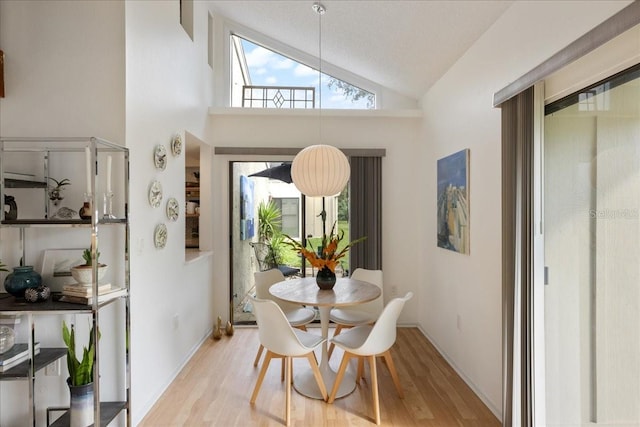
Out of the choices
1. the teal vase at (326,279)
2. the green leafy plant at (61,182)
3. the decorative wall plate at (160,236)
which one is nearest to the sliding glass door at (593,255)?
the teal vase at (326,279)

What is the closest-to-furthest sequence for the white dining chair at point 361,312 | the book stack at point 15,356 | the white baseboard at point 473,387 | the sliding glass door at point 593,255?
the sliding glass door at point 593,255 < the book stack at point 15,356 < the white baseboard at point 473,387 < the white dining chair at point 361,312

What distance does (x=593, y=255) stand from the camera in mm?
1714

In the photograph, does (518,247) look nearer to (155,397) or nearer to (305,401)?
(305,401)

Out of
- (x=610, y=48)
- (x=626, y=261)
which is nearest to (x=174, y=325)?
(x=626, y=261)

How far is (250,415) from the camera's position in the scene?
2.38 m

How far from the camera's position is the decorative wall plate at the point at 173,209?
283 cm

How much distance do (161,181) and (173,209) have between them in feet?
1.02

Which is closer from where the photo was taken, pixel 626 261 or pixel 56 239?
pixel 626 261

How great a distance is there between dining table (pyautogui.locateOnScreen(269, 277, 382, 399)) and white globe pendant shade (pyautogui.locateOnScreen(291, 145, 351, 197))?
828mm

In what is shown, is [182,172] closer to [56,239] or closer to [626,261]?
[56,239]

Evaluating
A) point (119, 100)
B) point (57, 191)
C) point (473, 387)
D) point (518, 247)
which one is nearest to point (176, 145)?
point (119, 100)

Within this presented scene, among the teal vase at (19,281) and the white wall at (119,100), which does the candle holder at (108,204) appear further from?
the teal vase at (19,281)

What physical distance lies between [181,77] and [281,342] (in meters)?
2.46

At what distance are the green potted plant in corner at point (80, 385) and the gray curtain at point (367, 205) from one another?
116 inches
